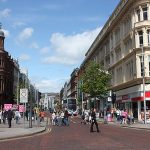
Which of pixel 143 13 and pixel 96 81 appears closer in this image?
pixel 143 13

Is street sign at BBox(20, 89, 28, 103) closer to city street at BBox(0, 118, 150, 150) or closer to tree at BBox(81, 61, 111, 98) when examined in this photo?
city street at BBox(0, 118, 150, 150)

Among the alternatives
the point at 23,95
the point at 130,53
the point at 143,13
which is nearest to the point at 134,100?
the point at 130,53

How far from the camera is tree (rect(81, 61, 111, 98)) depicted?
73.1 metres

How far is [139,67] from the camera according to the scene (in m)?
57.5

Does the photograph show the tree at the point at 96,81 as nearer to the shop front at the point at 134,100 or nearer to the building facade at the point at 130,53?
the building facade at the point at 130,53

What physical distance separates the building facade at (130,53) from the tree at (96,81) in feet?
7.78

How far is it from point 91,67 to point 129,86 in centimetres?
1338

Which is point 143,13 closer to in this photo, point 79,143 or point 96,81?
point 96,81

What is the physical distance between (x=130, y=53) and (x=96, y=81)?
13964mm

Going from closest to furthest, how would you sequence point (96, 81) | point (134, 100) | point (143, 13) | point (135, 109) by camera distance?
point (143, 13), point (134, 100), point (135, 109), point (96, 81)

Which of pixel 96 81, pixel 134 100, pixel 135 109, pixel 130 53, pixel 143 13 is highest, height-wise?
pixel 143 13

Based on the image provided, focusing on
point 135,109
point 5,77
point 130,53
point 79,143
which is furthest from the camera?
point 5,77

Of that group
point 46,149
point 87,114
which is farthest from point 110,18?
point 46,149

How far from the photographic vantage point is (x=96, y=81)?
73.2 metres
